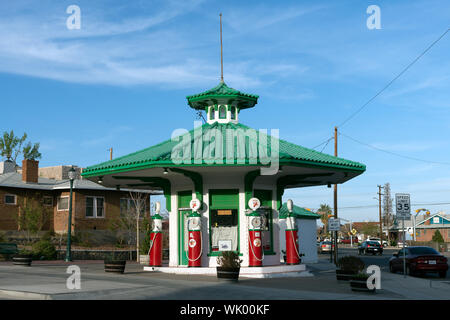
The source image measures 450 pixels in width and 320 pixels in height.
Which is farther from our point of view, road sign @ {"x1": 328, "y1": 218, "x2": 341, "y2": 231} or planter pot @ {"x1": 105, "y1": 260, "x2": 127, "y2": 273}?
road sign @ {"x1": 328, "y1": 218, "x2": 341, "y2": 231}

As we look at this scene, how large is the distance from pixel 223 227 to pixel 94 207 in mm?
26926

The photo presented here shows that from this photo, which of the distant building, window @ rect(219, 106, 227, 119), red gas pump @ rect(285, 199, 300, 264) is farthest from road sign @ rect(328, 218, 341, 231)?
the distant building

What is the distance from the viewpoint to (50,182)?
159ft

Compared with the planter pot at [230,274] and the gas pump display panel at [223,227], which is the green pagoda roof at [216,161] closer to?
the gas pump display panel at [223,227]

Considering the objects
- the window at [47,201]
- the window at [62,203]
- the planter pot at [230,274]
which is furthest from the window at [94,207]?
the planter pot at [230,274]

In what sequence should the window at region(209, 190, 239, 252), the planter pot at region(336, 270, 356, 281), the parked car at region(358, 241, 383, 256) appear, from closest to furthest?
the planter pot at region(336, 270, 356, 281) < the window at region(209, 190, 239, 252) < the parked car at region(358, 241, 383, 256)

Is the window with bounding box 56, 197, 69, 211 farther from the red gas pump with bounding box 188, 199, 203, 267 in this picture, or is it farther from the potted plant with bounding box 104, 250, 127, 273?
the red gas pump with bounding box 188, 199, 203, 267

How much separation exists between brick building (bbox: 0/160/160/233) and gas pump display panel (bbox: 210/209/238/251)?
25220 mm

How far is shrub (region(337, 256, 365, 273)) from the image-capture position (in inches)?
691

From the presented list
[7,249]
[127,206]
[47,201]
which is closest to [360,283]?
[7,249]

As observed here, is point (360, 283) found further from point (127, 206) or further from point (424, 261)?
point (127, 206)

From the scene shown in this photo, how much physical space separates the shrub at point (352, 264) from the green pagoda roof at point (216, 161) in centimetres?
434

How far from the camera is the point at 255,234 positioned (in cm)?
2131
